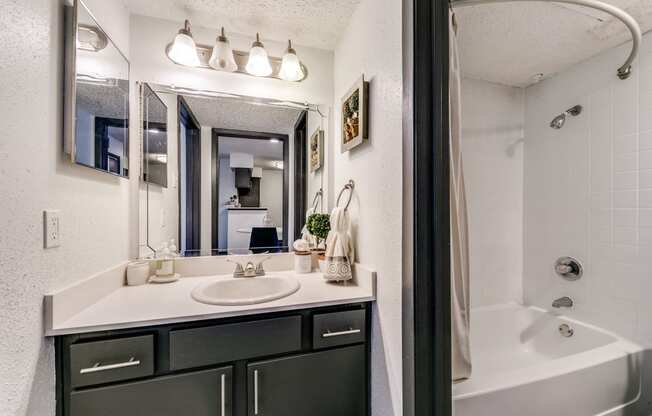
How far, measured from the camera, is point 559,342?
1.69 metres

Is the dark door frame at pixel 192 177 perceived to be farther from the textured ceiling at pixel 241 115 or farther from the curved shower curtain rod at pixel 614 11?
the curved shower curtain rod at pixel 614 11

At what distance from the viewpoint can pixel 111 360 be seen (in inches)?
34.0

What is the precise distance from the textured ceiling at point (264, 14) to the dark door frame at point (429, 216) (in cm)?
71

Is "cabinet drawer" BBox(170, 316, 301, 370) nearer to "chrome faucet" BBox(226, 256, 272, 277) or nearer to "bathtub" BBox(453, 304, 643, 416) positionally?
"chrome faucet" BBox(226, 256, 272, 277)

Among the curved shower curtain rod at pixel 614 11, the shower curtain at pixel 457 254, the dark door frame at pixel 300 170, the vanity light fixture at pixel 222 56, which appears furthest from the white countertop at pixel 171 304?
the vanity light fixture at pixel 222 56

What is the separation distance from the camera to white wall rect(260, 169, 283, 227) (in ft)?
5.43

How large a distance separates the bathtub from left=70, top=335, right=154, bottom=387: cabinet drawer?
1.15 m

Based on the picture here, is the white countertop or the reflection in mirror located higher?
the reflection in mirror

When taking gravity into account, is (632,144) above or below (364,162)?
above

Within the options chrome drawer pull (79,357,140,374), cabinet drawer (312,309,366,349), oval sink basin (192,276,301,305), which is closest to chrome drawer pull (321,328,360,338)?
cabinet drawer (312,309,366,349)

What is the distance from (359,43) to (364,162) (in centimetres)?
64

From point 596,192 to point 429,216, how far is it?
1.46 meters

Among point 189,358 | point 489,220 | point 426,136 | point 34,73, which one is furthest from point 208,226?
point 489,220

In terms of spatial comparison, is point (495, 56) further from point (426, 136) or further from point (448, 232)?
point (448, 232)
